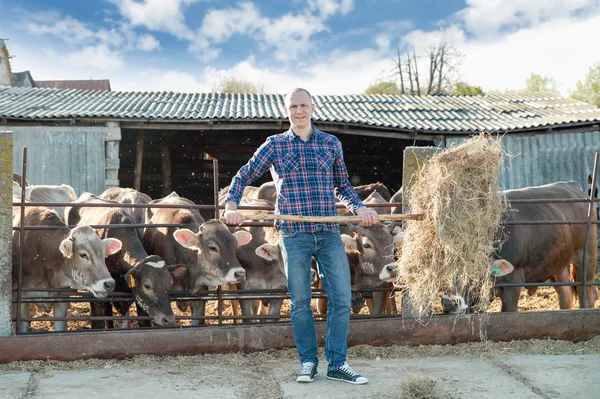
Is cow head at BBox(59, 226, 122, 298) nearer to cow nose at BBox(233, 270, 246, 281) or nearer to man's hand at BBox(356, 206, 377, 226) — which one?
cow nose at BBox(233, 270, 246, 281)

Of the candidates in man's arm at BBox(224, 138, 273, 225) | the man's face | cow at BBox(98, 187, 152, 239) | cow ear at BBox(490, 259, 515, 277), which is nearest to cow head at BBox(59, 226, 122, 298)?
cow at BBox(98, 187, 152, 239)

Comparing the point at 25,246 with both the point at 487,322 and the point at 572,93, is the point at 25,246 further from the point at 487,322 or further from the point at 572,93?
the point at 572,93

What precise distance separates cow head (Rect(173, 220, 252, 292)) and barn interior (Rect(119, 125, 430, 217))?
443 inches

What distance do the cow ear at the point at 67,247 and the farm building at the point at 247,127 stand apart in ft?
26.6

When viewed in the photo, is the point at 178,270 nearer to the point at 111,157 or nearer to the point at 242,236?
the point at 242,236

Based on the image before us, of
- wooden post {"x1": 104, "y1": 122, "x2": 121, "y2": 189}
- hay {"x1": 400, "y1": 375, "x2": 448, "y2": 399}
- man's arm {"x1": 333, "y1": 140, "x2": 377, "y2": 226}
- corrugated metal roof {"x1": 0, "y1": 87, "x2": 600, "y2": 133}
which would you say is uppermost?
corrugated metal roof {"x1": 0, "y1": 87, "x2": 600, "y2": 133}

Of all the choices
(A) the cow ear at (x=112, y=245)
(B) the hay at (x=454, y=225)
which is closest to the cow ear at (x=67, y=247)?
(A) the cow ear at (x=112, y=245)

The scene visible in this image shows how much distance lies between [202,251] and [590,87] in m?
44.4

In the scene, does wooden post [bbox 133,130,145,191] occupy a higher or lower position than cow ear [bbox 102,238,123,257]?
higher

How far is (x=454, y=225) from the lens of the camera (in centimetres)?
511

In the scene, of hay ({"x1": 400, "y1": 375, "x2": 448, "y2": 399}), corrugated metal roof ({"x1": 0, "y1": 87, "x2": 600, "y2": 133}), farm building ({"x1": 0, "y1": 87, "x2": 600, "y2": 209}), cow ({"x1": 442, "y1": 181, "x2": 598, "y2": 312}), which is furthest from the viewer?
corrugated metal roof ({"x1": 0, "y1": 87, "x2": 600, "y2": 133})

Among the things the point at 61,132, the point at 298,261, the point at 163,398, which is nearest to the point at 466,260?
the point at 298,261

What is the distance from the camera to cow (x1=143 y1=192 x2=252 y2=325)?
6410 mm

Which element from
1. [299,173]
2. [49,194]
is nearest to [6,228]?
[299,173]
